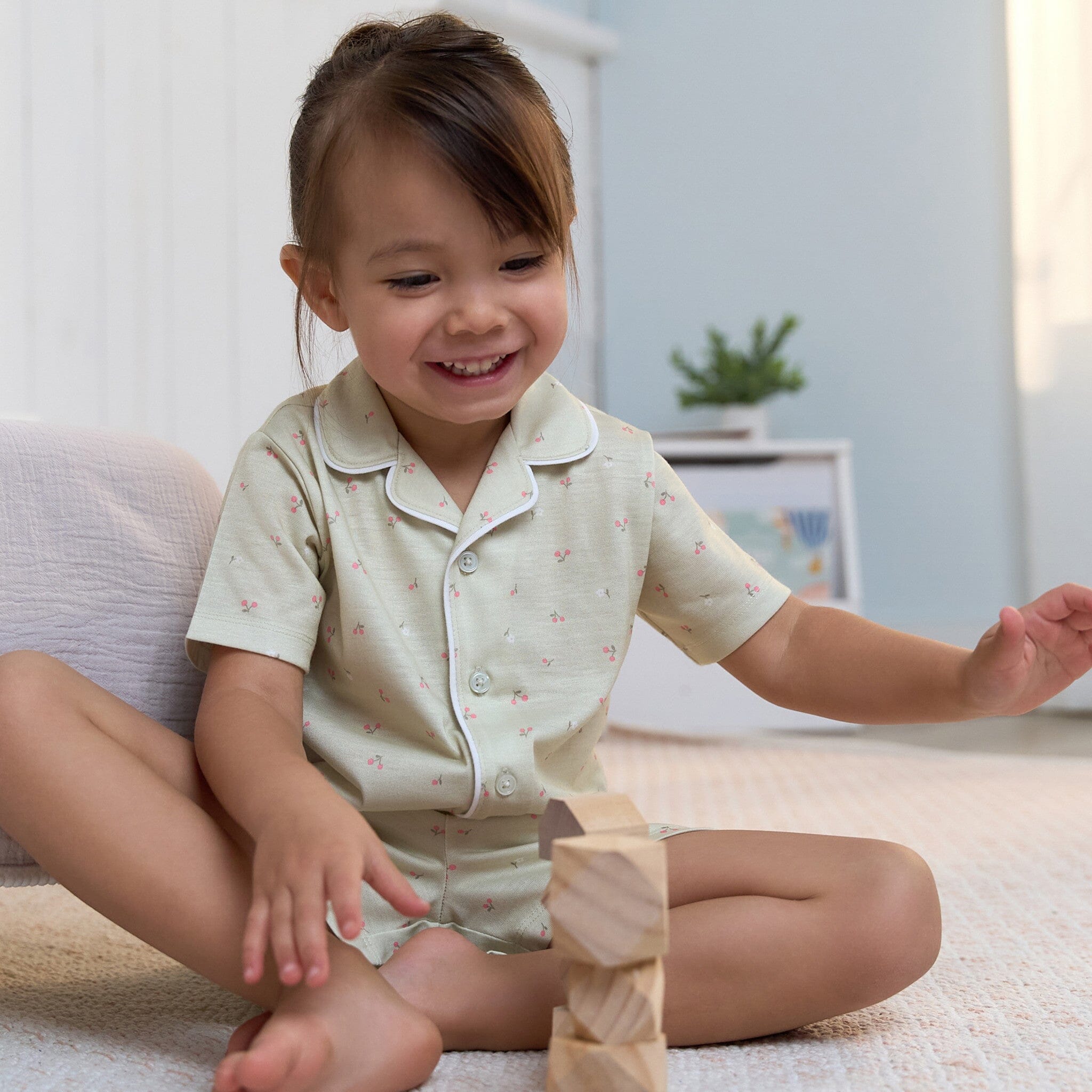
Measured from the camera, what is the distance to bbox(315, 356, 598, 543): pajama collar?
0.69m

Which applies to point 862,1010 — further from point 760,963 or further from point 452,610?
point 452,610

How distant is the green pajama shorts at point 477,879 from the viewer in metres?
0.68

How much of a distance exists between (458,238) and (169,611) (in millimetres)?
306

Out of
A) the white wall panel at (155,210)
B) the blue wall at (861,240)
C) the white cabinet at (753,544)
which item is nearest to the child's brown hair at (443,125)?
the white wall panel at (155,210)

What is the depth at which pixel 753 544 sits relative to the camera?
2.02 meters

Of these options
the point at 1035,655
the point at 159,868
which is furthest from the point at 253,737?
the point at 1035,655

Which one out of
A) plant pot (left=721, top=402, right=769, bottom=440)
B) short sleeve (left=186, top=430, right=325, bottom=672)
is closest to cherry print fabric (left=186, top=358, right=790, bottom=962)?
short sleeve (left=186, top=430, right=325, bottom=672)

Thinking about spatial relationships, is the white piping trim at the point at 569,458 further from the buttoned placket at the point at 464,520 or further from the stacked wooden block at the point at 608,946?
the stacked wooden block at the point at 608,946

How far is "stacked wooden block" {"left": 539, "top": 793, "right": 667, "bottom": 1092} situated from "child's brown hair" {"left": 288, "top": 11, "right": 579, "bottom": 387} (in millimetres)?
331

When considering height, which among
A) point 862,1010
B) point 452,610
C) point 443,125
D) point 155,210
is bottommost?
point 862,1010

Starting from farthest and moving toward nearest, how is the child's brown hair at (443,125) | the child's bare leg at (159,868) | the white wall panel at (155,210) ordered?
the white wall panel at (155,210) → the child's brown hair at (443,125) → the child's bare leg at (159,868)

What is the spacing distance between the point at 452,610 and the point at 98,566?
24 centimetres

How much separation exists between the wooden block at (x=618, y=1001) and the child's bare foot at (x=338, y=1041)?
109 millimetres

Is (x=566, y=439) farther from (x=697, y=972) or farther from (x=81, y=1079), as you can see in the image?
(x=81, y=1079)
